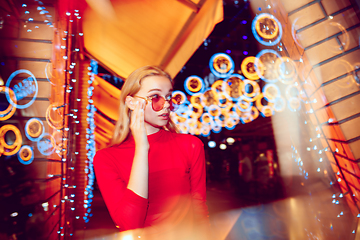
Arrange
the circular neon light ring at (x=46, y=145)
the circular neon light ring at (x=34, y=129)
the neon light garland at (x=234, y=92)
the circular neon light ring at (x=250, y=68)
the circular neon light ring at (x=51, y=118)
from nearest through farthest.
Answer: the circular neon light ring at (x=34, y=129), the circular neon light ring at (x=46, y=145), the circular neon light ring at (x=51, y=118), the neon light garland at (x=234, y=92), the circular neon light ring at (x=250, y=68)

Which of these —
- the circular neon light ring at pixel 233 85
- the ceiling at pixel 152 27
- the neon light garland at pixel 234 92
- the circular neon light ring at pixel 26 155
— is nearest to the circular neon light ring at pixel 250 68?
the neon light garland at pixel 234 92

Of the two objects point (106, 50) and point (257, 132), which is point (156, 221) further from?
point (257, 132)

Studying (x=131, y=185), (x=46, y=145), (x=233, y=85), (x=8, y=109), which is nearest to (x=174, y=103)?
(x=131, y=185)

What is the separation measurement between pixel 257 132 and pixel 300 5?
18298 millimetres

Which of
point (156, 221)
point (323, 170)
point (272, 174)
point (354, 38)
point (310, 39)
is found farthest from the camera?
point (272, 174)

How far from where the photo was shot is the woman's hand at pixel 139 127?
1.16m

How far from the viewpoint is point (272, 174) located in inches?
378

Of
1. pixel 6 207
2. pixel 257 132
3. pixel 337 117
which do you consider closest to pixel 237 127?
pixel 257 132

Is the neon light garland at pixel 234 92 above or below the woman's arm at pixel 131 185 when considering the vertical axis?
above

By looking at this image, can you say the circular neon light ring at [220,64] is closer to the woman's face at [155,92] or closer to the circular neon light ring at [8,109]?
the circular neon light ring at [8,109]

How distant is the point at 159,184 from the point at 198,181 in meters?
0.24

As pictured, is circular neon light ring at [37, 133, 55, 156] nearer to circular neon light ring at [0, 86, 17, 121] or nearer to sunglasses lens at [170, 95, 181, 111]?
circular neon light ring at [0, 86, 17, 121]

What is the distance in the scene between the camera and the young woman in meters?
1.12

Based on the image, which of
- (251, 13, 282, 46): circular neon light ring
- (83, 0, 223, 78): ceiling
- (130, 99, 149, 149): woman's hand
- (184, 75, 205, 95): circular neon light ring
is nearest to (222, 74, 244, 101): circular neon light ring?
(184, 75, 205, 95): circular neon light ring
